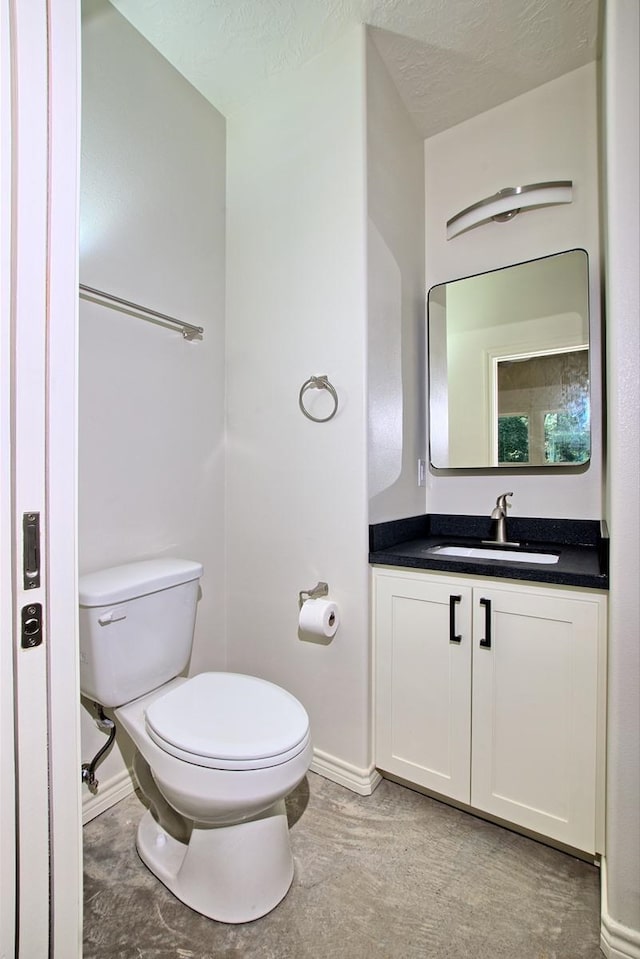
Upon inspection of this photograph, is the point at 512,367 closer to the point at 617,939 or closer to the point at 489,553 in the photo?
the point at 489,553

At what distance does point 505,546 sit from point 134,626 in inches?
53.9

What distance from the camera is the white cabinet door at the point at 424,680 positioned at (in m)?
1.45

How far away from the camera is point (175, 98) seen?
1.77m

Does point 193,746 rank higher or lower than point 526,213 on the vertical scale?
lower

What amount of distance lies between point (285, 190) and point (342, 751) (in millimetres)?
2176

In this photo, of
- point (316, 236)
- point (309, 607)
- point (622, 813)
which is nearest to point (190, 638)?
point (309, 607)

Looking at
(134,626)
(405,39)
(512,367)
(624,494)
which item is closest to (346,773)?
(134,626)

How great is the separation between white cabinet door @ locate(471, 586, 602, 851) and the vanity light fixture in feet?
4.99

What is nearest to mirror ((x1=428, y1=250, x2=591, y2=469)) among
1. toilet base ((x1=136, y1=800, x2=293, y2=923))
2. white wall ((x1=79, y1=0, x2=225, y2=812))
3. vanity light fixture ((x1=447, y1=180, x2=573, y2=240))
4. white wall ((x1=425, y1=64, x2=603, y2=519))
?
white wall ((x1=425, y1=64, x2=603, y2=519))

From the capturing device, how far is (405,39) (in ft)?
5.30

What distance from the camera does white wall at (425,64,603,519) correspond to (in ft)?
5.67

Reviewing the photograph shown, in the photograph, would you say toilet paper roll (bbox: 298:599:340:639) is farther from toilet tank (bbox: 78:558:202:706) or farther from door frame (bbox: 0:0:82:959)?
door frame (bbox: 0:0:82:959)

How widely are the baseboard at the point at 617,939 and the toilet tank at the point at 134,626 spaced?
4.35 ft

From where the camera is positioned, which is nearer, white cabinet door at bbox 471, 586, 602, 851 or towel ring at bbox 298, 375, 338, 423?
white cabinet door at bbox 471, 586, 602, 851
